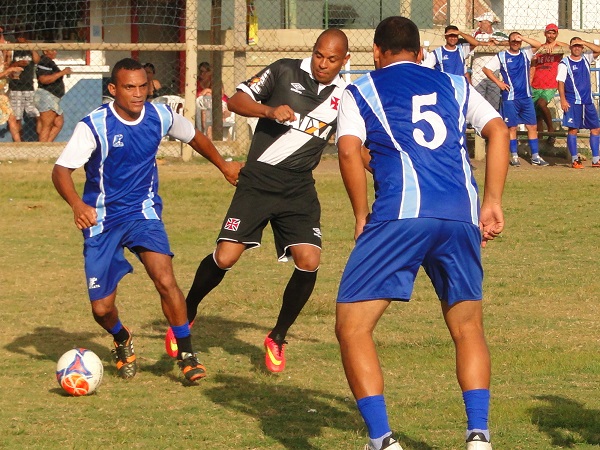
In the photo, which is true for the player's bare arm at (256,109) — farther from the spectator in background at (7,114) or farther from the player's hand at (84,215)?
the spectator in background at (7,114)

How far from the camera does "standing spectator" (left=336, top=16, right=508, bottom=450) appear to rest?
4785 mm

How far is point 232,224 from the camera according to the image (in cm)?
744

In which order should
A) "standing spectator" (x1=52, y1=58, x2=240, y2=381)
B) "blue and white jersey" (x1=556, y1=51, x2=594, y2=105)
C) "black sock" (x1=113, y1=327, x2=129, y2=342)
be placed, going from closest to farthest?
"standing spectator" (x1=52, y1=58, x2=240, y2=381), "black sock" (x1=113, y1=327, x2=129, y2=342), "blue and white jersey" (x1=556, y1=51, x2=594, y2=105)

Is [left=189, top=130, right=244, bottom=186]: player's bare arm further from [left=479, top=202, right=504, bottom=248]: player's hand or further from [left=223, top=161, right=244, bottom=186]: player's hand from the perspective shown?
[left=479, top=202, right=504, bottom=248]: player's hand

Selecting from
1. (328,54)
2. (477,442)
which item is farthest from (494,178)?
(328,54)

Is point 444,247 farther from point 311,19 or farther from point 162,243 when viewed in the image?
point 311,19

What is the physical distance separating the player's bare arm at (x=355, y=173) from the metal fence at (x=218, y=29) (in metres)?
13.4

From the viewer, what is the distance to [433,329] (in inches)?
322

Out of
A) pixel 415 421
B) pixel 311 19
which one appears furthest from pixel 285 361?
pixel 311 19

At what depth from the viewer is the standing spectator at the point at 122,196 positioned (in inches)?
269

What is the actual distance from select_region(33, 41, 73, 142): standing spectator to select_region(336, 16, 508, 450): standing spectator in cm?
1435

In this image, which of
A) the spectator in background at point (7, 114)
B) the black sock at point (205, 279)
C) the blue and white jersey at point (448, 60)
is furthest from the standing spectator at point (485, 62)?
the black sock at point (205, 279)

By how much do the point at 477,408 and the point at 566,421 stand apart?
1.16m

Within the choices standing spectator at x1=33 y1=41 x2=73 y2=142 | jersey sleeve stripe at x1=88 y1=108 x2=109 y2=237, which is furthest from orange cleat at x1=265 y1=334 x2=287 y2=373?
standing spectator at x1=33 y1=41 x2=73 y2=142
